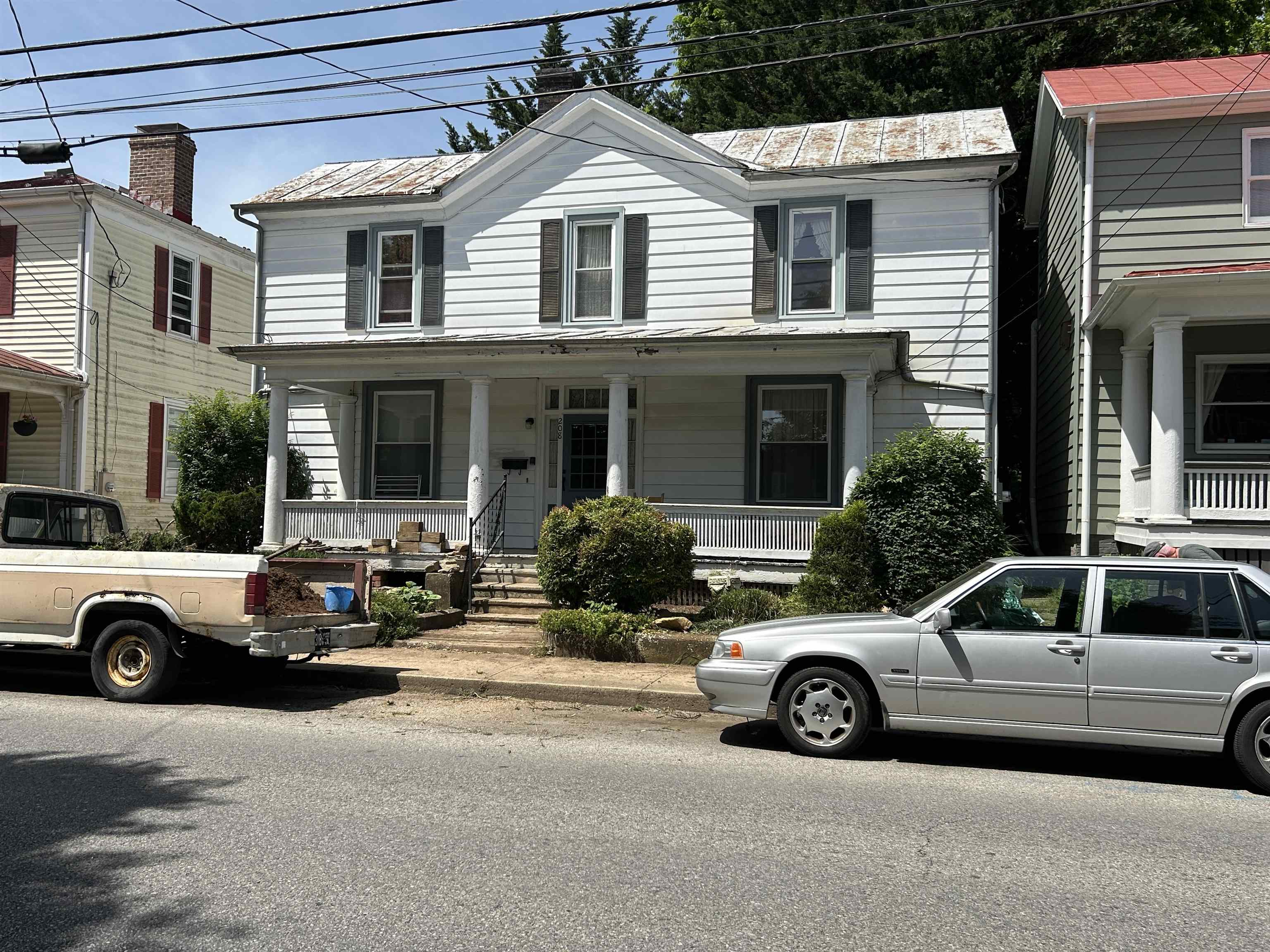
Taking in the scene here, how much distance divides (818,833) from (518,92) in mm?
36524

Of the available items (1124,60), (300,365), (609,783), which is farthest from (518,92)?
(609,783)

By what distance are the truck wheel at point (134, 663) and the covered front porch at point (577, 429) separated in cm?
605

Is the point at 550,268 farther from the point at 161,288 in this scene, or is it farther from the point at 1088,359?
the point at 161,288

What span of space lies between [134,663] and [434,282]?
948 centimetres

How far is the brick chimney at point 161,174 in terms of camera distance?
75.3 ft

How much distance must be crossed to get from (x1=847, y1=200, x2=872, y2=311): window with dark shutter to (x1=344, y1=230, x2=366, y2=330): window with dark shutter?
318 inches

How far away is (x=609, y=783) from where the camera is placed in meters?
6.53

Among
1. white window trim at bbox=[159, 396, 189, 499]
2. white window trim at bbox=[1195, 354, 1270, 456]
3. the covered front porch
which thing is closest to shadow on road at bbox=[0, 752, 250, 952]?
the covered front porch

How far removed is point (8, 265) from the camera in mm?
21156

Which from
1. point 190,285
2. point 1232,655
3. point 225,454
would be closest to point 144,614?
point 1232,655

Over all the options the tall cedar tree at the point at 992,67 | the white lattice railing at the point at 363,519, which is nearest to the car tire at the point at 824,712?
the white lattice railing at the point at 363,519

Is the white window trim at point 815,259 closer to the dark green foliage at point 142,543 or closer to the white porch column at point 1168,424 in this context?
the white porch column at point 1168,424

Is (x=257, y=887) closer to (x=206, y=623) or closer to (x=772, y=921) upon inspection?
(x=772, y=921)

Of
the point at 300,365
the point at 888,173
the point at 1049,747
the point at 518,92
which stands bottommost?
the point at 1049,747
